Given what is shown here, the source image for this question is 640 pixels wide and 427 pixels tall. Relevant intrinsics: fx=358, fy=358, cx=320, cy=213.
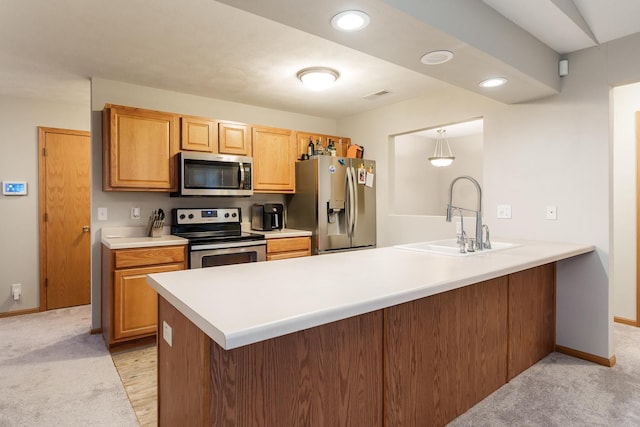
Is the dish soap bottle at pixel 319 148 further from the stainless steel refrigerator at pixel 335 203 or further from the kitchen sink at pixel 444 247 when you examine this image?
the kitchen sink at pixel 444 247

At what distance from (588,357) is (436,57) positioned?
2.42m

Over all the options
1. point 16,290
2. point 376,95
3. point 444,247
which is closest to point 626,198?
point 444,247

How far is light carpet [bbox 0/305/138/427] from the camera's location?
6.59ft

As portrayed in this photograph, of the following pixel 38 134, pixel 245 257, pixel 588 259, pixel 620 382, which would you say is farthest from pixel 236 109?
pixel 620 382

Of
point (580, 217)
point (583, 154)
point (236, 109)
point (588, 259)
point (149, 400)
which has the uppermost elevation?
point (236, 109)

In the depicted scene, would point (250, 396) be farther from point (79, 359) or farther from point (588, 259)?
point (588, 259)

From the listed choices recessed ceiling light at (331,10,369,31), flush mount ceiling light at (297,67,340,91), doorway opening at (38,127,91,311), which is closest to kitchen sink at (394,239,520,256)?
recessed ceiling light at (331,10,369,31)

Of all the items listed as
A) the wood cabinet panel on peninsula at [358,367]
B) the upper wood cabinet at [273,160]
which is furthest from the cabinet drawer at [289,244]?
the wood cabinet panel on peninsula at [358,367]

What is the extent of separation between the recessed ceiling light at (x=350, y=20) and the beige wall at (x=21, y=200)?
12.6 feet

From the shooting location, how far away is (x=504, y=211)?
3062 mm

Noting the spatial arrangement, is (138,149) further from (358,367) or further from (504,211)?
(504,211)

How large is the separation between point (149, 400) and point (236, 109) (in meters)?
2.96

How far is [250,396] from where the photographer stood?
119 centimetres

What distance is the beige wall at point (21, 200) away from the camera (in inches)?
148
